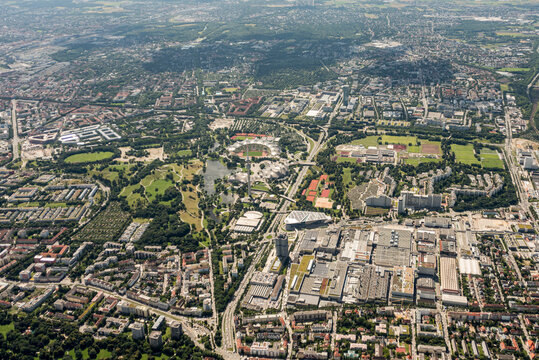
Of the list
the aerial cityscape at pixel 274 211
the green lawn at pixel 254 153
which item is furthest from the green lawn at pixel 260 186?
the green lawn at pixel 254 153

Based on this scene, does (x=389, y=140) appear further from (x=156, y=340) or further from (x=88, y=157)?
(x=156, y=340)

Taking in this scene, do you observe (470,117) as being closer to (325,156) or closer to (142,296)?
(325,156)

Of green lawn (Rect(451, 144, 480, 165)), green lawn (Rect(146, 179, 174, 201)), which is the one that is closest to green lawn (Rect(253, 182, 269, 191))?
green lawn (Rect(146, 179, 174, 201))

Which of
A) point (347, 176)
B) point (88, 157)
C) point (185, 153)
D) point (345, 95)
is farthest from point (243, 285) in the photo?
point (345, 95)

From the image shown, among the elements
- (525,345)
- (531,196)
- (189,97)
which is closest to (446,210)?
(531,196)

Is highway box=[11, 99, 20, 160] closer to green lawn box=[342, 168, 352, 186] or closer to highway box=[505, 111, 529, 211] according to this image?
green lawn box=[342, 168, 352, 186]
